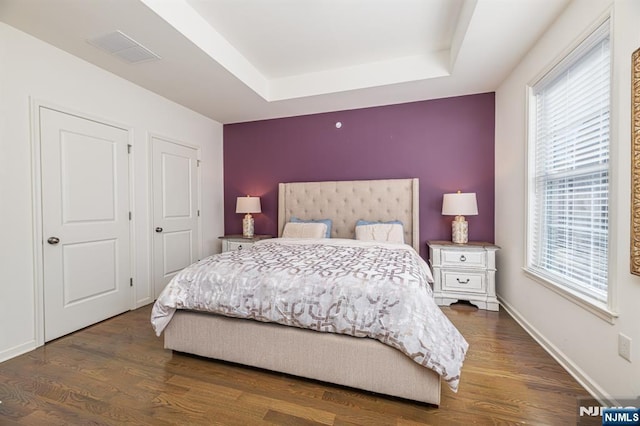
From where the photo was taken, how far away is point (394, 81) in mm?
3016

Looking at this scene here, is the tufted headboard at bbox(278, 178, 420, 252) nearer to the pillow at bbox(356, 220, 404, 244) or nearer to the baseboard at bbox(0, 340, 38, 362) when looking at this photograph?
the pillow at bbox(356, 220, 404, 244)

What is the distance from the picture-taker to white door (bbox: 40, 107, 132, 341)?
93.0 inches

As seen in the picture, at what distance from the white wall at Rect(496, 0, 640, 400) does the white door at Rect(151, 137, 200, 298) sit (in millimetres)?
3978

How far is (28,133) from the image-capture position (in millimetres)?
2213

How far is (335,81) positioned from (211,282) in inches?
102

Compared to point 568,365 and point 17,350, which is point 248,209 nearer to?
point 17,350

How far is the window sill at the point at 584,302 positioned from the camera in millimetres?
1498

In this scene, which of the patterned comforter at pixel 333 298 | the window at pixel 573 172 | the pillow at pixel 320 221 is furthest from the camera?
the pillow at pixel 320 221

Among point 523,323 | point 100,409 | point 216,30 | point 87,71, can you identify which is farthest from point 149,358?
point 523,323

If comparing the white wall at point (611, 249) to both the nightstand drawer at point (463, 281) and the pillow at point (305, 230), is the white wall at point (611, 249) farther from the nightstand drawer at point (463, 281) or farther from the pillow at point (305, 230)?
the pillow at point (305, 230)

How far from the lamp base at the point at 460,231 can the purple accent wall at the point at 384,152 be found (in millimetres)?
235

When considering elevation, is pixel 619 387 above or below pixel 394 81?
below

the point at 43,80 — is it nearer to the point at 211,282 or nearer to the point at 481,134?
the point at 211,282

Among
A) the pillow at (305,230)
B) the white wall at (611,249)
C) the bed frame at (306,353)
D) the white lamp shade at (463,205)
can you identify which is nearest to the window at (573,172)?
the white wall at (611,249)
